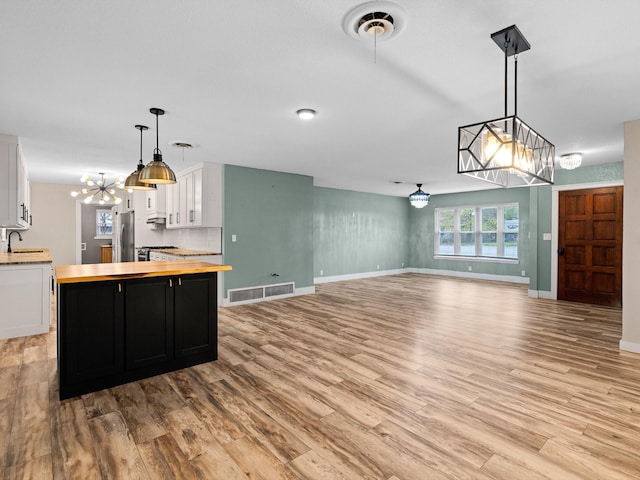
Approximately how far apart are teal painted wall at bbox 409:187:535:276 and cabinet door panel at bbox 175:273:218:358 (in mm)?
8082

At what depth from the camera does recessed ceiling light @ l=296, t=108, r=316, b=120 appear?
342 centimetres

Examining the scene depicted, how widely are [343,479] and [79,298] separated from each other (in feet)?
7.88

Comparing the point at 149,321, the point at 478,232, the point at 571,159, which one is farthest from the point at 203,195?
the point at 478,232

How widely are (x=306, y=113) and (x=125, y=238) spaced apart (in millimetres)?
7296

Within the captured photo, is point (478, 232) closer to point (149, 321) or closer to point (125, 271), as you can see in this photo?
point (149, 321)

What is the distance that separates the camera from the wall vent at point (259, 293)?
6137 millimetres

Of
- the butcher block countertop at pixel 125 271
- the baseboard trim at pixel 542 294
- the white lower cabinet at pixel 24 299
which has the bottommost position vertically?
the baseboard trim at pixel 542 294

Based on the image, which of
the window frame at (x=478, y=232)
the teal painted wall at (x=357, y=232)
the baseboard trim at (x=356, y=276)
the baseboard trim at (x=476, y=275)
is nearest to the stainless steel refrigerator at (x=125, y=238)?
the teal painted wall at (x=357, y=232)

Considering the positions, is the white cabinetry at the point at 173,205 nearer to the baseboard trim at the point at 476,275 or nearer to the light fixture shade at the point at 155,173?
the light fixture shade at the point at 155,173

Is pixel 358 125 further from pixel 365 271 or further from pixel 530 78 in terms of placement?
pixel 365 271

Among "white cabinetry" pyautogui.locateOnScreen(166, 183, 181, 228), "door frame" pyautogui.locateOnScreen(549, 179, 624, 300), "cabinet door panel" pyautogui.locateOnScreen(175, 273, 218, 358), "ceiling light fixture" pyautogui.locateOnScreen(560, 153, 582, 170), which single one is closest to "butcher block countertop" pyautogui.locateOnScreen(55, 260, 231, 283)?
"cabinet door panel" pyautogui.locateOnScreen(175, 273, 218, 358)

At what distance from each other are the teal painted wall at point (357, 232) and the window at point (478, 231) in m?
1.24

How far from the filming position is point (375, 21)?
195cm

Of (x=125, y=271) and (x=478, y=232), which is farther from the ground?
(x=478, y=232)
